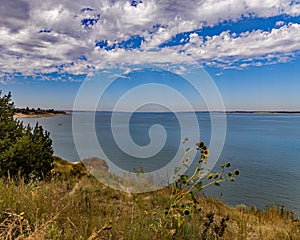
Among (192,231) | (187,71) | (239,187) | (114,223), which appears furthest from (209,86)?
(239,187)

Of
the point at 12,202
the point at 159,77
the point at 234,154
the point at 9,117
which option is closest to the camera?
the point at 12,202

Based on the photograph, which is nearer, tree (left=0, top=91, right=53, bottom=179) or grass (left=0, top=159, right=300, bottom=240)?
grass (left=0, top=159, right=300, bottom=240)

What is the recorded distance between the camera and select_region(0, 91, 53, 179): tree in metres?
6.66

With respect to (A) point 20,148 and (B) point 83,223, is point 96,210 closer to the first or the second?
(B) point 83,223

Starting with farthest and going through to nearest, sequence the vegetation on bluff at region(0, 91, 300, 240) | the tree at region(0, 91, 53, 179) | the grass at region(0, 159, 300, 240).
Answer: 1. the tree at region(0, 91, 53, 179)
2. the vegetation on bluff at region(0, 91, 300, 240)
3. the grass at region(0, 159, 300, 240)

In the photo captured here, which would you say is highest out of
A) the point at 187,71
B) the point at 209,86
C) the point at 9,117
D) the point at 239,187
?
the point at 187,71

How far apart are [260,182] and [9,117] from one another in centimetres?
1367

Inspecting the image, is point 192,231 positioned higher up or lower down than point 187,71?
lower down

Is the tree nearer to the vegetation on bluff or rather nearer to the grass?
the vegetation on bluff

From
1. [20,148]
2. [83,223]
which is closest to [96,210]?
[83,223]

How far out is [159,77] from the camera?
6.05 meters

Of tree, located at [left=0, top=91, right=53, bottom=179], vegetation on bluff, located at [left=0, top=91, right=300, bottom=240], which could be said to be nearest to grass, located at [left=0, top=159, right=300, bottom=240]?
vegetation on bluff, located at [left=0, top=91, right=300, bottom=240]

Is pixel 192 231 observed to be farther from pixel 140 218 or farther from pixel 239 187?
pixel 239 187

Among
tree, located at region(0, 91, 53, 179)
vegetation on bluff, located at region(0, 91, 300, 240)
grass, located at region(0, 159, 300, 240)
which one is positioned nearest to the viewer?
grass, located at region(0, 159, 300, 240)
